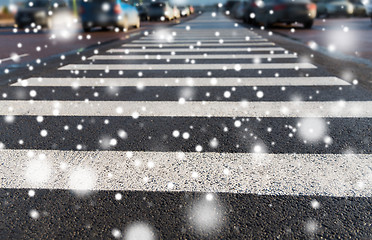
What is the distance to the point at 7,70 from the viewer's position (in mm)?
7121

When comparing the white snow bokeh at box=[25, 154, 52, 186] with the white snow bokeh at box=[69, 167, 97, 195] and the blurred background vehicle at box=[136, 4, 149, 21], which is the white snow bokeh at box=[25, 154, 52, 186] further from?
the blurred background vehicle at box=[136, 4, 149, 21]

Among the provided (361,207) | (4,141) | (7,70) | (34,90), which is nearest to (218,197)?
(361,207)

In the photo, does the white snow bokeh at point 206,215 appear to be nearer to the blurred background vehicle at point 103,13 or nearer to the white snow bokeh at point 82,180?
the white snow bokeh at point 82,180

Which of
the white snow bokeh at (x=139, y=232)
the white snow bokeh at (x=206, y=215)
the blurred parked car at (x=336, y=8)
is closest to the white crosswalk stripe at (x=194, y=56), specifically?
the white snow bokeh at (x=206, y=215)

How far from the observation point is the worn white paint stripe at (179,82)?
585 cm

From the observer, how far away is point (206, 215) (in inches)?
85.0

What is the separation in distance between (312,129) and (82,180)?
2099mm

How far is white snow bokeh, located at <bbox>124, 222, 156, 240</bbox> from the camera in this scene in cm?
195

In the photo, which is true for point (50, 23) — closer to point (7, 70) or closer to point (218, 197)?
point (7, 70)

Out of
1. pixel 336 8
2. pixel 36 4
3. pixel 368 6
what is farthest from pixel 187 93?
pixel 336 8

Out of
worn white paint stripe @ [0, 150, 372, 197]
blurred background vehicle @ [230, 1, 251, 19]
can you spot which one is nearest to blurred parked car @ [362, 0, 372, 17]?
blurred background vehicle @ [230, 1, 251, 19]

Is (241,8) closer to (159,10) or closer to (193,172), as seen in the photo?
(159,10)

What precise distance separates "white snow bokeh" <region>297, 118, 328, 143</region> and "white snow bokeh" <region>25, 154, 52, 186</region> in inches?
79.8

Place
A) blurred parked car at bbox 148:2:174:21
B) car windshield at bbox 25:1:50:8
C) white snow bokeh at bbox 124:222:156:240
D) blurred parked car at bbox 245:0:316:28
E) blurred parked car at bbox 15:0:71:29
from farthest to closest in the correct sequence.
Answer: blurred parked car at bbox 148:2:174:21, car windshield at bbox 25:1:50:8, blurred parked car at bbox 15:0:71:29, blurred parked car at bbox 245:0:316:28, white snow bokeh at bbox 124:222:156:240
